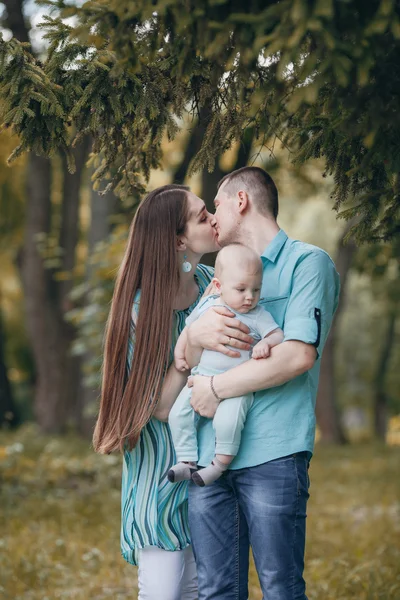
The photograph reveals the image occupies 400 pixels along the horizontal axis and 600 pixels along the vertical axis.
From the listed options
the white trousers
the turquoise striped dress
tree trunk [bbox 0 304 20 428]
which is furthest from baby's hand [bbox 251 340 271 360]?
tree trunk [bbox 0 304 20 428]

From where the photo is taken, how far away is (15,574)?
567cm

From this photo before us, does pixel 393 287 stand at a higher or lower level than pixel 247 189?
lower

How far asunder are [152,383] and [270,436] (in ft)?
1.98

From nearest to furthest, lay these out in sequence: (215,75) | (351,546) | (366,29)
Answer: (366,29)
(215,75)
(351,546)

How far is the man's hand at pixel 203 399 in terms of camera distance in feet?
10.2

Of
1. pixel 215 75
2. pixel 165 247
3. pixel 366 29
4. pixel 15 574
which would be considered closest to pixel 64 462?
pixel 15 574

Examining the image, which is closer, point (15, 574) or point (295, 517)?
point (295, 517)

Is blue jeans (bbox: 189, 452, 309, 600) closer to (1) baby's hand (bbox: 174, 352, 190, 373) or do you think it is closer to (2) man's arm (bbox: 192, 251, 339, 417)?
(2) man's arm (bbox: 192, 251, 339, 417)

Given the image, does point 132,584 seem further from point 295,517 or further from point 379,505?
point 379,505

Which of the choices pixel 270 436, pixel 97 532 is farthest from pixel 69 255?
pixel 270 436

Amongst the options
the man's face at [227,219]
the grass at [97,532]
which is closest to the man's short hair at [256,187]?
the man's face at [227,219]

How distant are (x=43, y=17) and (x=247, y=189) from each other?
1.13 m

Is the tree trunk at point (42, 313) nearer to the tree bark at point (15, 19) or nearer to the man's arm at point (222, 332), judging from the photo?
A: the tree bark at point (15, 19)

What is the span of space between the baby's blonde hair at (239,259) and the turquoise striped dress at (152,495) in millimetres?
579
